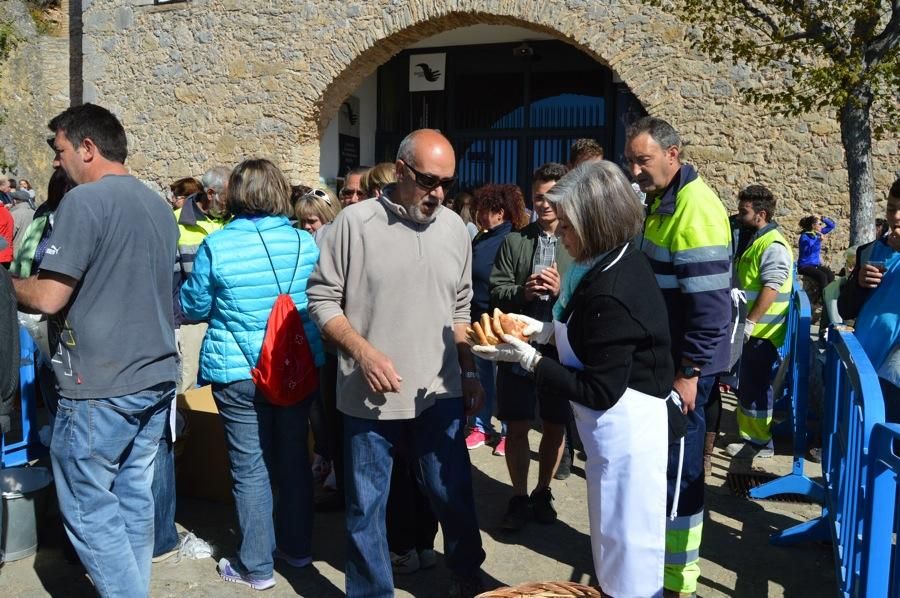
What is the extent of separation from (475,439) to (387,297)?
2.74 meters

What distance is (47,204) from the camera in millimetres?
3752

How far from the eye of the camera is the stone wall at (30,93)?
18.2 metres

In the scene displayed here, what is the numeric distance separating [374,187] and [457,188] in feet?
32.1

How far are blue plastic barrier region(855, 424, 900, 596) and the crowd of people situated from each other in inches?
23.2

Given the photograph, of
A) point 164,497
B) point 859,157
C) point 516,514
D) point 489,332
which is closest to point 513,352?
point 489,332

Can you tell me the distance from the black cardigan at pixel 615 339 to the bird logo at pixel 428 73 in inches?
478

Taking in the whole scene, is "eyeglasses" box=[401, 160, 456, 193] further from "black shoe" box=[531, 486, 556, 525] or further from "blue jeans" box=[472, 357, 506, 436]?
"blue jeans" box=[472, 357, 506, 436]

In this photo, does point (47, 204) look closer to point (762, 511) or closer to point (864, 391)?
point (864, 391)

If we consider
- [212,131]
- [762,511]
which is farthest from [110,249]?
[212,131]

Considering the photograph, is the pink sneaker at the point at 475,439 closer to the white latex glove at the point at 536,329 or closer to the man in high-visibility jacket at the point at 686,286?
the man in high-visibility jacket at the point at 686,286

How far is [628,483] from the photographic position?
240 cm

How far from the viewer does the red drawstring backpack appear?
3180mm

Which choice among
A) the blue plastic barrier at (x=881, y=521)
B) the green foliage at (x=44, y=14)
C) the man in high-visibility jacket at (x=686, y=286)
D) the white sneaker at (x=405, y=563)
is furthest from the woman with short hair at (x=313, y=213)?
the green foliage at (x=44, y=14)

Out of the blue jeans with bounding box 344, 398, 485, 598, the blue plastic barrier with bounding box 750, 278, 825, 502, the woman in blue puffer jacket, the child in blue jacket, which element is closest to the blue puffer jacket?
the woman in blue puffer jacket
